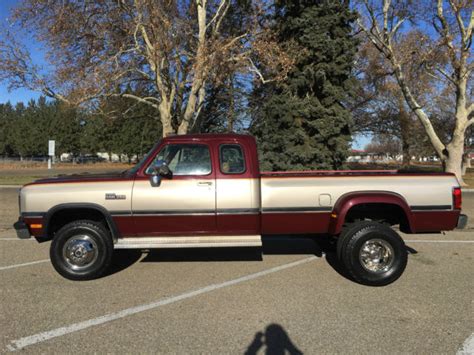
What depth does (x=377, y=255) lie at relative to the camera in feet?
18.0

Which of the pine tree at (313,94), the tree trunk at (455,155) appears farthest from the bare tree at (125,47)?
the tree trunk at (455,155)

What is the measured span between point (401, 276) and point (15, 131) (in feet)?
276

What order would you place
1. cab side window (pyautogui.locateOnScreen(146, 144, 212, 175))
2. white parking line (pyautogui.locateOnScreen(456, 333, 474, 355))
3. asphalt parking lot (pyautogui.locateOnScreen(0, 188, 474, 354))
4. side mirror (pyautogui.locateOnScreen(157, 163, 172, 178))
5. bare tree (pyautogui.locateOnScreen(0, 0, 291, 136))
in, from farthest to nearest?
bare tree (pyautogui.locateOnScreen(0, 0, 291, 136))
cab side window (pyautogui.locateOnScreen(146, 144, 212, 175))
side mirror (pyautogui.locateOnScreen(157, 163, 172, 178))
asphalt parking lot (pyautogui.locateOnScreen(0, 188, 474, 354))
white parking line (pyautogui.locateOnScreen(456, 333, 474, 355))

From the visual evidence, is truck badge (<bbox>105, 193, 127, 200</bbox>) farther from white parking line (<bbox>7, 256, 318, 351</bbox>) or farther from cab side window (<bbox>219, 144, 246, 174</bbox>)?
white parking line (<bbox>7, 256, 318, 351</bbox>)

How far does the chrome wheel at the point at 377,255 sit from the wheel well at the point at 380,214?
1.53 feet

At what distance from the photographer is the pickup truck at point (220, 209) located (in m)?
5.45

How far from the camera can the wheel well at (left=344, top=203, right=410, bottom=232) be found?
223 inches

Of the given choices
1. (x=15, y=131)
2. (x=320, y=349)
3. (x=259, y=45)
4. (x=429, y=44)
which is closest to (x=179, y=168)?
(x=320, y=349)

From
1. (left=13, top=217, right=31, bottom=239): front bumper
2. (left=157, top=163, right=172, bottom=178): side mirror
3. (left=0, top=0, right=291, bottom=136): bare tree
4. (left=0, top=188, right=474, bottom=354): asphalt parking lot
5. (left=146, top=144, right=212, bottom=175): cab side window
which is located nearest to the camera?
(left=0, top=188, right=474, bottom=354): asphalt parking lot

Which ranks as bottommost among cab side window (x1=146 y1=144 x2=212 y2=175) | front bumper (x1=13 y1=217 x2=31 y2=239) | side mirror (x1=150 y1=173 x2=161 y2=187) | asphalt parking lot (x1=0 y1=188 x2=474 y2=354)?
asphalt parking lot (x1=0 y1=188 x2=474 y2=354)

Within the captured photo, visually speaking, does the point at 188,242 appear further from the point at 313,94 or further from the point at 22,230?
the point at 313,94

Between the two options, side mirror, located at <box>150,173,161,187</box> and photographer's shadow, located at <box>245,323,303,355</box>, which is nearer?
photographer's shadow, located at <box>245,323,303,355</box>

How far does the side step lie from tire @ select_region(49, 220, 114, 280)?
219 mm

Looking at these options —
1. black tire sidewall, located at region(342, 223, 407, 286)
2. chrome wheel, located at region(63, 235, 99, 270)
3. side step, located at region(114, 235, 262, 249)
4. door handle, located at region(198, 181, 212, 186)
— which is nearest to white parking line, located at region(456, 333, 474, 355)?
black tire sidewall, located at region(342, 223, 407, 286)
